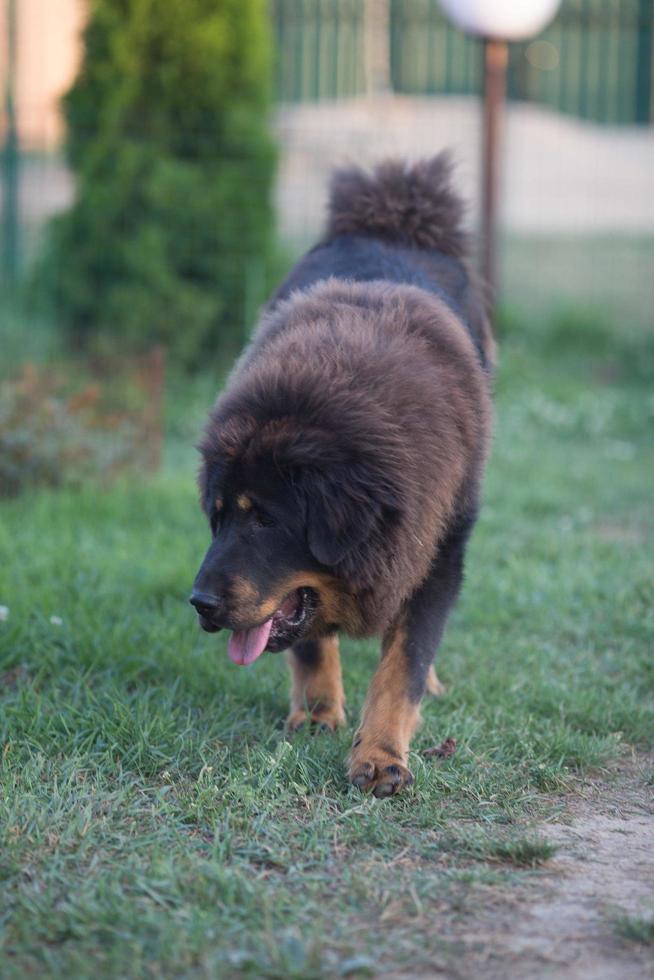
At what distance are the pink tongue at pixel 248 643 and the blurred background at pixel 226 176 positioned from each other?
8.20 feet

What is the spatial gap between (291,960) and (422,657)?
126cm

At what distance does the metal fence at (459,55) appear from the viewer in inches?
469

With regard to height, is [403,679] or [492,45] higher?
[492,45]

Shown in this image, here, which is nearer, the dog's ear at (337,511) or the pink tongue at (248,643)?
the dog's ear at (337,511)

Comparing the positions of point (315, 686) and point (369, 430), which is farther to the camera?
point (315, 686)

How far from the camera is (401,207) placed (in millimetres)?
4516

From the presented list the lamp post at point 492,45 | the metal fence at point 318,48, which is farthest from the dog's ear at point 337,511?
the metal fence at point 318,48

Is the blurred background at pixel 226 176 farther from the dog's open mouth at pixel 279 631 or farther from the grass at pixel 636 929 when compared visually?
the grass at pixel 636 929

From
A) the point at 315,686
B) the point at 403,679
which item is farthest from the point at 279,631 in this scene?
the point at 315,686

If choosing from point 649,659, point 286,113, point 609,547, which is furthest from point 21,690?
point 286,113

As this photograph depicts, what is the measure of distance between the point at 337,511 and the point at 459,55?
38.4ft

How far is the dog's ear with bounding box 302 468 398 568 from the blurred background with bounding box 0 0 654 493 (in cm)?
240

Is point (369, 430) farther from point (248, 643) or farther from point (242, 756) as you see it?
point (242, 756)

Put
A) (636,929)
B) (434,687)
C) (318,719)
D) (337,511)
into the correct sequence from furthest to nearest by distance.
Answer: (434,687) < (318,719) < (337,511) < (636,929)
